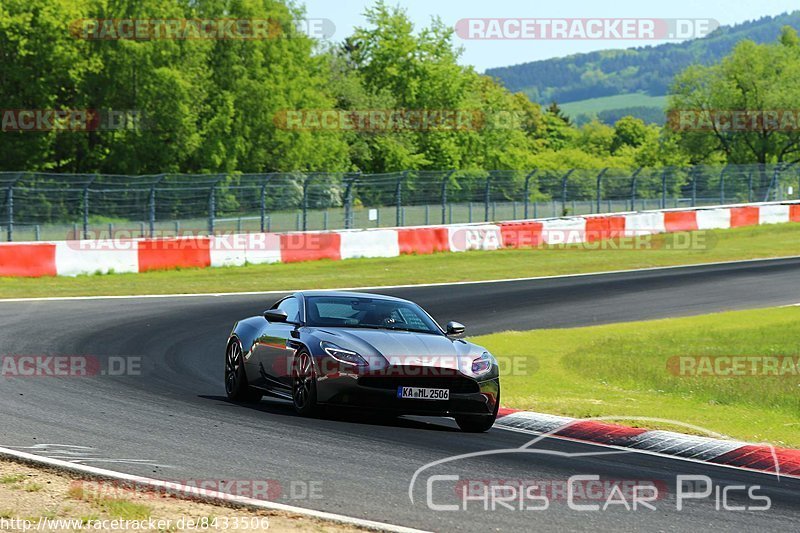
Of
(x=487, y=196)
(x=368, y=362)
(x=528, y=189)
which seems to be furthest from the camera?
(x=528, y=189)

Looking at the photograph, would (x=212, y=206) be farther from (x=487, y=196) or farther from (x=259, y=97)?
(x=259, y=97)

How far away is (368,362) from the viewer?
1032 centimetres

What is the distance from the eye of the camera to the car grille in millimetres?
10258

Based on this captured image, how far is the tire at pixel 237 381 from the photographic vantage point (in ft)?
39.6

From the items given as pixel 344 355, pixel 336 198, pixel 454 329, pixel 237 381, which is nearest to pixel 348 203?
pixel 336 198

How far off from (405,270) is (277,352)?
18453 millimetres

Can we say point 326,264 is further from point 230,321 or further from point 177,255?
point 230,321

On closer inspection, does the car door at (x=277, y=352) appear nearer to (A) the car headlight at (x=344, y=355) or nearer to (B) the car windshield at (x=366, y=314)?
(B) the car windshield at (x=366, y=314)

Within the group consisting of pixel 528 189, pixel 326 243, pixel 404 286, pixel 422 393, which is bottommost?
pixel 404 286

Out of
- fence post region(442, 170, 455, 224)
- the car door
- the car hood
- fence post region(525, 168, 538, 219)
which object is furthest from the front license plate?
fence post region(525, 168, 538, 219)

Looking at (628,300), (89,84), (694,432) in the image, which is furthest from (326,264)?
(89,84)

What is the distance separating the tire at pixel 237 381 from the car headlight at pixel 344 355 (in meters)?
1.72

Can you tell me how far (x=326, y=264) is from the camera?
3064cm

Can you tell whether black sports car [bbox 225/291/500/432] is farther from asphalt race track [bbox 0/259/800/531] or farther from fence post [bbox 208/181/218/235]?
fence post [bbox 208/181/218/235]
